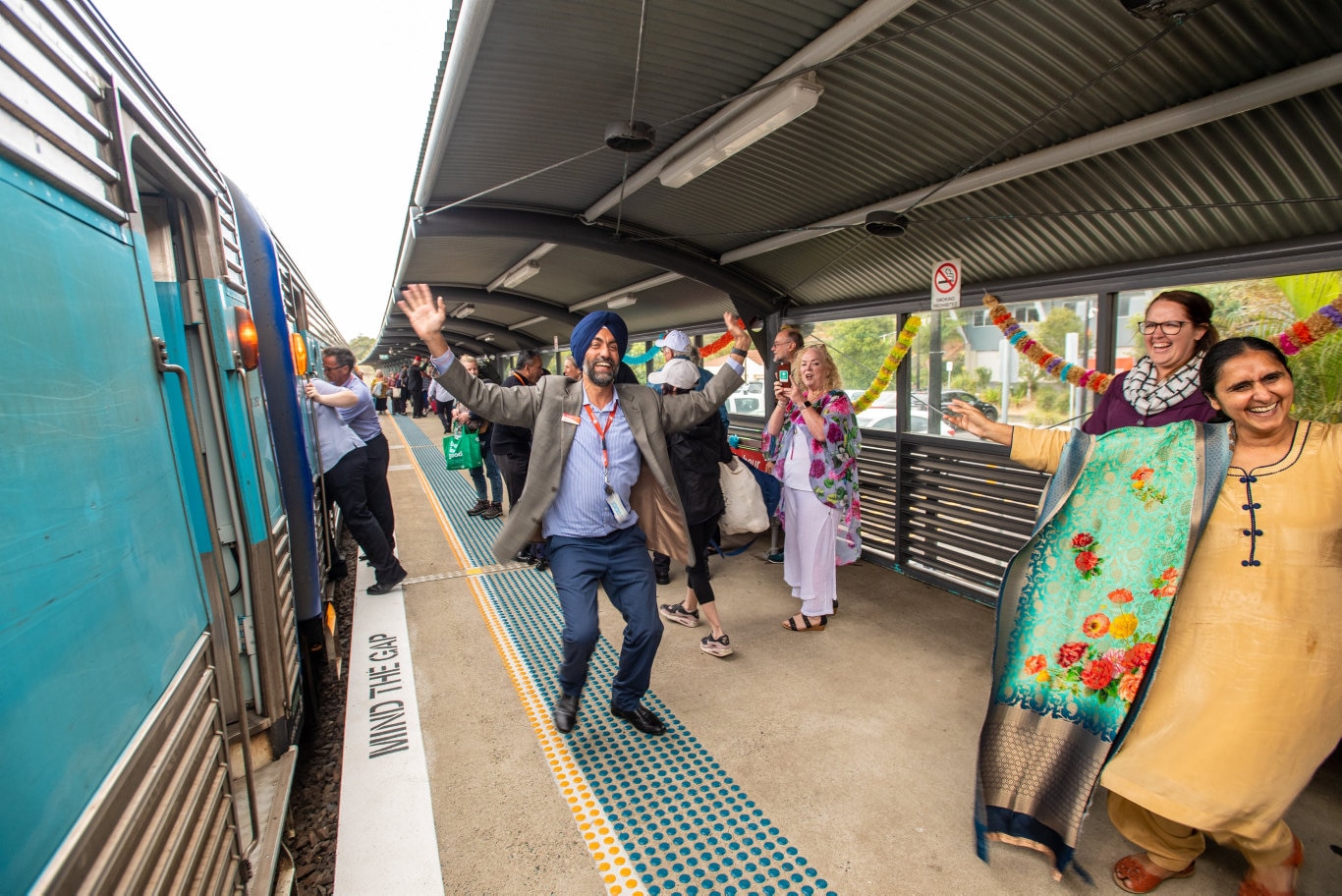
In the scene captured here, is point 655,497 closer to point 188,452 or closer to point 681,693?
point 681,693

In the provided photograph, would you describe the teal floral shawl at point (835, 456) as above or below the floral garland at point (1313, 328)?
below

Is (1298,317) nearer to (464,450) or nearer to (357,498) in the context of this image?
(357,498)

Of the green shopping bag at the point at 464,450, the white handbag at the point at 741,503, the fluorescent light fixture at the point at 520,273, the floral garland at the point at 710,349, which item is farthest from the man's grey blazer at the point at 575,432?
the fluorescent light fixture at the point at 520,273

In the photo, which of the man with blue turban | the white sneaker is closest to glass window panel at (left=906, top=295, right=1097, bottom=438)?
the man with blue turban

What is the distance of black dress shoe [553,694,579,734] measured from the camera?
10.5ft

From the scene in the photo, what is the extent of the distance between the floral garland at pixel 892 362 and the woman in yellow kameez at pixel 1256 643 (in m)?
3.12

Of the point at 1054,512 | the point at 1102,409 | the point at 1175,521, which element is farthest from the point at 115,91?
the point at 1102,409

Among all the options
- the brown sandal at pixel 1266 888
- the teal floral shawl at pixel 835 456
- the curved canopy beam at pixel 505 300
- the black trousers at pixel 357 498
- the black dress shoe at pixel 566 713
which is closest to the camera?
the brown sandal at pixel 1266 888

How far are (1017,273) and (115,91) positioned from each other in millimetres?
4543

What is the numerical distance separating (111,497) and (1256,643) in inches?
116

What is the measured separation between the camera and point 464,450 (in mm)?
7297

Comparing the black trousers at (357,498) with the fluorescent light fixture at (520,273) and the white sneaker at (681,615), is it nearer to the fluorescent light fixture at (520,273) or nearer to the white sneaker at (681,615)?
the white sneaker at (681,615)

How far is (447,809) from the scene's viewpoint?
2.76 meters

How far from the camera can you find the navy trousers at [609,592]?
9.84ft
